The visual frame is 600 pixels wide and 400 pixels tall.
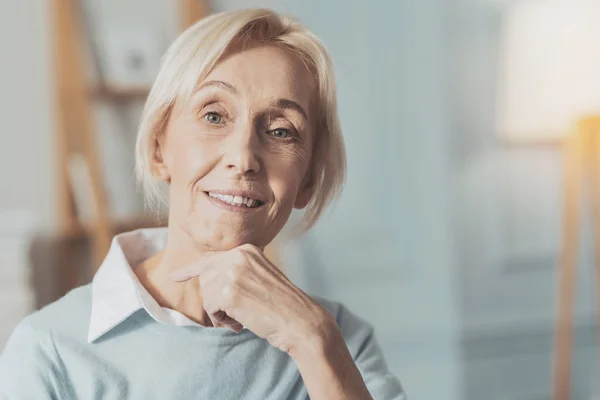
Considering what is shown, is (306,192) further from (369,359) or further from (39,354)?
(39,354)

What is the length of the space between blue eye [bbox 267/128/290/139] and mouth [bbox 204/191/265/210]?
0.10m

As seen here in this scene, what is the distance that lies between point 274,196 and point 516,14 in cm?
203

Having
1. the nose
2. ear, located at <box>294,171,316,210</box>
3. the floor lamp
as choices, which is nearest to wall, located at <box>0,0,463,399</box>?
the floor lamp

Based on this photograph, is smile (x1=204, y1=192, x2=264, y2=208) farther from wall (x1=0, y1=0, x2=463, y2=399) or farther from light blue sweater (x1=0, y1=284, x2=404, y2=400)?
wall (x1=0, y1=0, x2=463, y2=399)

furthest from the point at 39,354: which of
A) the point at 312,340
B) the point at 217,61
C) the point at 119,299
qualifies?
the point at 217,61

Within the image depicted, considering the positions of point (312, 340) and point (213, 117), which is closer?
point (312, 340)

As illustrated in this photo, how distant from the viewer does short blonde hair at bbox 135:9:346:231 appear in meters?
1.18

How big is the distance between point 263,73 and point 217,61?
0.07 meters

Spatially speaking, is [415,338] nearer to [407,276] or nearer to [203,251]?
[407,276]

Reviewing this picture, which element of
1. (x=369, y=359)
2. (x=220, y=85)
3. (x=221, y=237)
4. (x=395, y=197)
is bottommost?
(x=395, y=197)

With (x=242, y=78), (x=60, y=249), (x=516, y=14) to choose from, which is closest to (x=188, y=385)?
(x=242, y=78)

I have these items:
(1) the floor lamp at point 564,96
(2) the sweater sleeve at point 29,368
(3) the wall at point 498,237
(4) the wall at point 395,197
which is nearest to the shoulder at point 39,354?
(2) the sweater sleeve at point 29,368

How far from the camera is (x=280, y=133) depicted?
1.21 m

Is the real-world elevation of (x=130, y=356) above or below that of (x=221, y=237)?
below
